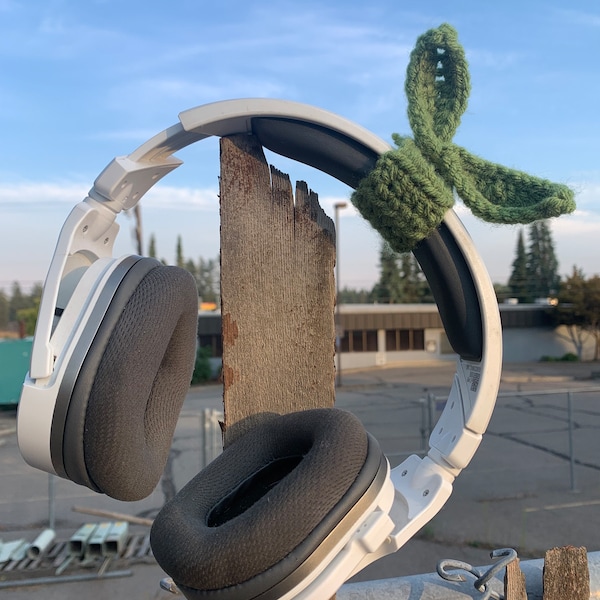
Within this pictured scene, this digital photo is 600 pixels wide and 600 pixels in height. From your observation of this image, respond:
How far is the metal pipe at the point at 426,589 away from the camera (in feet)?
4.26

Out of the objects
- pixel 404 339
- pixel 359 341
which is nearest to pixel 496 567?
pixel 359 341

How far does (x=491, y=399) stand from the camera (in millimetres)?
1064

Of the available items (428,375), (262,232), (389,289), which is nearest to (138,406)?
(262,232)

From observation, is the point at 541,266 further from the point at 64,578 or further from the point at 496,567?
the point at 496,567

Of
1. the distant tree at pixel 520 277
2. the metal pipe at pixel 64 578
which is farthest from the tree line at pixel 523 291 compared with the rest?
the metal pipe at pixel 64 578

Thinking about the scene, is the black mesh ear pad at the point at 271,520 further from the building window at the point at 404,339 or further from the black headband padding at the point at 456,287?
the building window at the point at 404,339

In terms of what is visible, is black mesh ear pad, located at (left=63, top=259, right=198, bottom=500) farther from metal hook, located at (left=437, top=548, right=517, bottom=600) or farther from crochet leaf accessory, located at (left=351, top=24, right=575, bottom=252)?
metal hook, located at (left=437, top=548, right=517, bottom=600)

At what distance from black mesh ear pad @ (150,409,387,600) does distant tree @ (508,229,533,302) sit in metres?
53.7

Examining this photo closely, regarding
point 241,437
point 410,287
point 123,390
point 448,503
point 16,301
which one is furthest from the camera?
point 16,301

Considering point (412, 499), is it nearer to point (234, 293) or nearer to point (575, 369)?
point (234, 293)

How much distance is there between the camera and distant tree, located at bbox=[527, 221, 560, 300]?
52.4 metres

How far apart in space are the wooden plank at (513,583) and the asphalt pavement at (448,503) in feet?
11.5

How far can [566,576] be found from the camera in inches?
50.9

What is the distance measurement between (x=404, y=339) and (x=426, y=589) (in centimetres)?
3038
